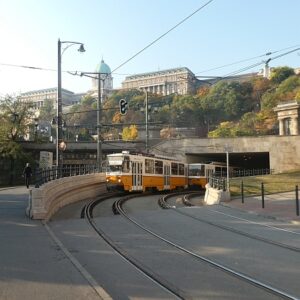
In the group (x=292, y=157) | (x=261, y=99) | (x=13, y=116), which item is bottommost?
(x=292, y=157)

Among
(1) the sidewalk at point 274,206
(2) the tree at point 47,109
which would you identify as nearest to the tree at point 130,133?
(2) the tree at point 47,109

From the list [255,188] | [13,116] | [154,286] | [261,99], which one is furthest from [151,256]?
[261,99]

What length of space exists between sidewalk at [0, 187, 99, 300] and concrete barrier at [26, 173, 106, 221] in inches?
89.8

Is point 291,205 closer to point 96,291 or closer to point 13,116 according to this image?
point 96,291

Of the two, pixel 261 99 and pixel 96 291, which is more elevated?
pixel 261 99

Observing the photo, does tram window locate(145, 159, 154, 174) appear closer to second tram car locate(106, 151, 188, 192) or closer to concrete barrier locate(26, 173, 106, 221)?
second tram car locate(106, 151, 188, 192)

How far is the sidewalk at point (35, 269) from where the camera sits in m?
7.30

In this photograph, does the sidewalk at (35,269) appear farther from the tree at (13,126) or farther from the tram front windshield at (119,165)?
the tree at (13,126)

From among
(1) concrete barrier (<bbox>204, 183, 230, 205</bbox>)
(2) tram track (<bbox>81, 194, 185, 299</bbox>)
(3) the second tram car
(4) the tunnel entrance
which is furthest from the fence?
(4) the tunnel entrance

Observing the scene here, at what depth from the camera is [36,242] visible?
41.0 ft

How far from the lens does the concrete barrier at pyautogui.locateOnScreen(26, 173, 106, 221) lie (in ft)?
57.5

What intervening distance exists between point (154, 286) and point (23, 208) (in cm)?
1355

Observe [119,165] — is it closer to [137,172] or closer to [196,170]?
[137,172]

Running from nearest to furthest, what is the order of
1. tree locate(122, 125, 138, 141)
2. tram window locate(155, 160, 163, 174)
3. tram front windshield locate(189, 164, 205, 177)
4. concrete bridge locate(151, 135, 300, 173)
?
1. tram window locate(155, 160, 163, 174)
2. tram front windshield locate(189, 164, 205, 177)
3. concrete bridge locate(151, 135, 300, 173)
4. tree locate(122, 125, 138, 141)
